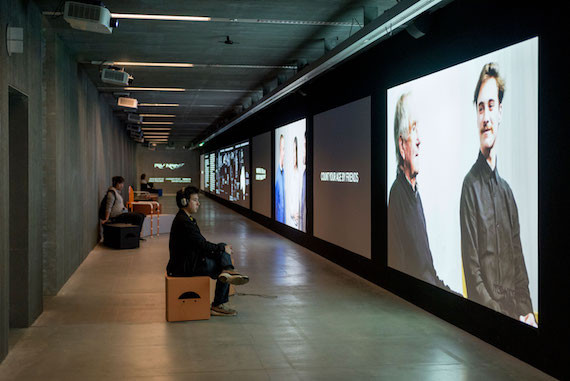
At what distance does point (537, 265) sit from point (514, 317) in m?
0.52

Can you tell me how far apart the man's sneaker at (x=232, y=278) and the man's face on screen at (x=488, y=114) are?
2465 mm

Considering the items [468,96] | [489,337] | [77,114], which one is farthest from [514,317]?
[77,114]

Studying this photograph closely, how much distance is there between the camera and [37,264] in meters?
5.36

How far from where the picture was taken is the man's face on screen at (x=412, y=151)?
6.04m

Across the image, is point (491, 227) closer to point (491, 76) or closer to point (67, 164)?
point (491, 76)

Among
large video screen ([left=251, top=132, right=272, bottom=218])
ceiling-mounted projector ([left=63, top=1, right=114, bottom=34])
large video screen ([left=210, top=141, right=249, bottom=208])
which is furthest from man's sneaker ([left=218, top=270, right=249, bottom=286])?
large video screen ([left=210, top=141, right=249, bottom=208])

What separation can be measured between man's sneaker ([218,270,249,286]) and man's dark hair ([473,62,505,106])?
8.77 feet

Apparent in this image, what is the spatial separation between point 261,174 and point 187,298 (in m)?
9.86

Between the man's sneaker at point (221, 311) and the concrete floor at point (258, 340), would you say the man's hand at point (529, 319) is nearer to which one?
the concrete floor at point (258, 340)

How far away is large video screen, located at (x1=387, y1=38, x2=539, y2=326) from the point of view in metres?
4.19

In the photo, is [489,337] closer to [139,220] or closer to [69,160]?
[69,160]

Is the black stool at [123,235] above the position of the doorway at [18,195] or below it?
below

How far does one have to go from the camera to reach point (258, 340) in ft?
15.6

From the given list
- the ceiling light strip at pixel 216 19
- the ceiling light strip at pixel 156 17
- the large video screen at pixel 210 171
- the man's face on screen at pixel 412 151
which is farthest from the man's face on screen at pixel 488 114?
the large video screen at pixel 210 171
